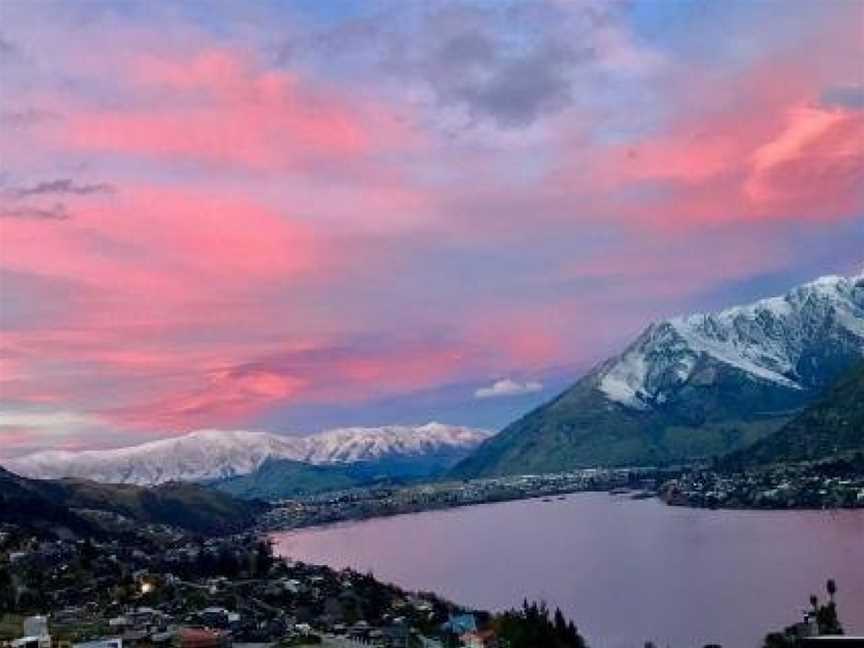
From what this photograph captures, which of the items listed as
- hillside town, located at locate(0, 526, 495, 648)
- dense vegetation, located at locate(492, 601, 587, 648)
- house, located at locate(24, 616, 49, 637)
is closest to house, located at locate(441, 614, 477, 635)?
hillside town, located at locate(0, 526, 495, 648)

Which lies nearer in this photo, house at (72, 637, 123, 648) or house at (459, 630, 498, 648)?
house at (72, 637, 123, 648)

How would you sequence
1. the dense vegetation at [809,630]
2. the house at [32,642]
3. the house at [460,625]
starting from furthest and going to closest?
1. the house at [460,625]
2. the dense vegetation at [809,630]
3. the house at [32,642]

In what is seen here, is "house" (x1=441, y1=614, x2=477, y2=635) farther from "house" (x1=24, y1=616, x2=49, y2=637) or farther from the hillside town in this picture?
Answer: "house" (x1=24, y1=616, x2=49, y2=637)

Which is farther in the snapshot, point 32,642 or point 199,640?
point 199,640

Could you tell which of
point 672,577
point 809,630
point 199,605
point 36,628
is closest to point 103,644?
point 36,628

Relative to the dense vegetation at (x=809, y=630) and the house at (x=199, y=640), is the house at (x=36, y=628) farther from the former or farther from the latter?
the dense vegetation at (x=809, y=630)

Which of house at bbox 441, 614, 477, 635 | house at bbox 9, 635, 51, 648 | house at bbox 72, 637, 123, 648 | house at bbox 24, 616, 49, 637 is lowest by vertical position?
house at bbox 441, 614, 477, 635

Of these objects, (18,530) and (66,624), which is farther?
(18,530)

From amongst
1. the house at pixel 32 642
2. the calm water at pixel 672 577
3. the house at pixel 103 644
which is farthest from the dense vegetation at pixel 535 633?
the house at pixel 32 642

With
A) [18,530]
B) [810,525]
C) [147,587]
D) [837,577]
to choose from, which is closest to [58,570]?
[147,587]

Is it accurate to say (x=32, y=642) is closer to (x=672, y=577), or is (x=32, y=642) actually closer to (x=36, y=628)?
(x=36, y=628)

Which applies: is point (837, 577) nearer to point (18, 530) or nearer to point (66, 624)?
point (66, 624)
